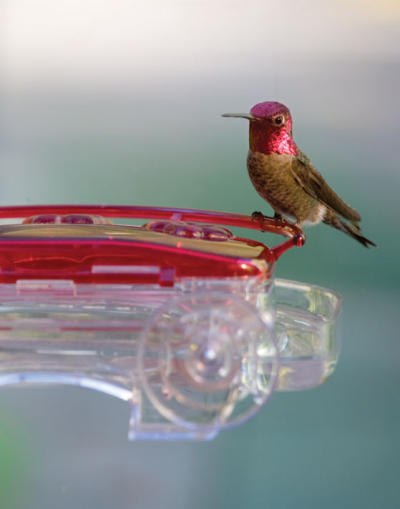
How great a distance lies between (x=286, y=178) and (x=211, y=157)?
94 cm

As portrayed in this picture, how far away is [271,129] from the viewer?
1098mm

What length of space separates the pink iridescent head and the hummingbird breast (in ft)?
0.04

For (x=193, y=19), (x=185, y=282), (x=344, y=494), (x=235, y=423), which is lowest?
(x=344, y=494)

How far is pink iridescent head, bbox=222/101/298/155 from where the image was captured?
105cm

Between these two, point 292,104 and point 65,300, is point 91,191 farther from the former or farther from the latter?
point 65,300

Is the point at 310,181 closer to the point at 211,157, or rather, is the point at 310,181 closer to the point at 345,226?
the point at 345,226

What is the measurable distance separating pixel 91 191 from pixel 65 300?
1469mm

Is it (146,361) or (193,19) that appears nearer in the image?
(146,361)

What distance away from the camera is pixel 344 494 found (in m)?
1.94

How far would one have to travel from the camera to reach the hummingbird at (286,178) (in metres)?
1.10

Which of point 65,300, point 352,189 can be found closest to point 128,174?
point 352,189

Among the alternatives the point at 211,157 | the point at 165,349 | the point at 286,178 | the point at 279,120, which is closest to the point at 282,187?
the point at 286,178

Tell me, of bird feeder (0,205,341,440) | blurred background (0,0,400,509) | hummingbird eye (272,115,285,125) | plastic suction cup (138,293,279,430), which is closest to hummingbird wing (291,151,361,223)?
hummingbird eye (272,115,285,125)

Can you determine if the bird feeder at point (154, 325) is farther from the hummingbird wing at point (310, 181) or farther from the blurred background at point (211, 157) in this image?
the blurred background at point (211, 157)
